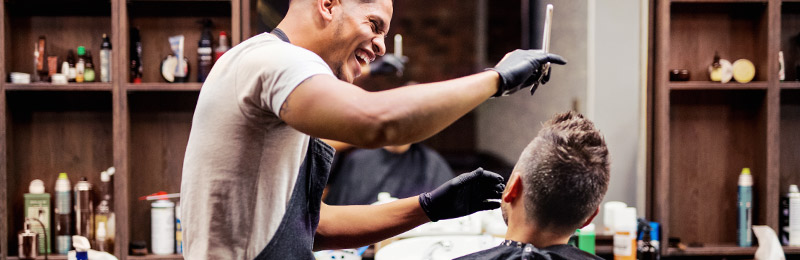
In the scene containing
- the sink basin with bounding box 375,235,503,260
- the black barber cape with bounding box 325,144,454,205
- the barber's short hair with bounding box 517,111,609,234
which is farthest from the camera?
the black barber cape with bounding box 325,144,454,205

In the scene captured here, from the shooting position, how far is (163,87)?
258 centimetres

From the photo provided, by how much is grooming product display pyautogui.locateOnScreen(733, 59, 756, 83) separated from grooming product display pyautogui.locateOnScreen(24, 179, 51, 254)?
2909 millimetres

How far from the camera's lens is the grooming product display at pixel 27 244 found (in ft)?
8.39

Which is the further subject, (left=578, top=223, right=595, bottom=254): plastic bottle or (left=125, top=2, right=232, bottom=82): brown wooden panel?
(left=125, top=2, right=232, bottom=82): brown wooden panel

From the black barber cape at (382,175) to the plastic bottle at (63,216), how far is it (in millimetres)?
1065

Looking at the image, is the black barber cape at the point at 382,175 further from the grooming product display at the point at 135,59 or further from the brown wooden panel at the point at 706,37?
the brown wooden panel at the point at 706,37

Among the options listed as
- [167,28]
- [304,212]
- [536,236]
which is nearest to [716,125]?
[536,236]

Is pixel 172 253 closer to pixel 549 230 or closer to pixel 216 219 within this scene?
pixel 216 219

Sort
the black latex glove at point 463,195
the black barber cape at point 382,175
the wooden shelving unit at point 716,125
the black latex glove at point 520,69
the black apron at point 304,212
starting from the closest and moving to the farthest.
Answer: the black latex glove at point 520,69
the black apron at point 304,212
the black latex glove at point 463,195
the wooden shelving unit at point 716,125
the black barber cape at point 382,175

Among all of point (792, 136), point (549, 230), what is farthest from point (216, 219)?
point (792, 136)

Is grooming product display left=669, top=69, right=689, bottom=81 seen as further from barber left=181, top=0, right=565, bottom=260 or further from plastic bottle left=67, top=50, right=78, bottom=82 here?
plastic bottle left=67, top=50, right=78, bottom=82

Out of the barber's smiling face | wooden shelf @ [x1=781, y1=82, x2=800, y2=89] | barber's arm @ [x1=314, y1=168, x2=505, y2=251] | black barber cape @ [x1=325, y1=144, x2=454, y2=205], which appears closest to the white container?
black barber cape @ [x1=325, y1=144, x2=454, y2=205]

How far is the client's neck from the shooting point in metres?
1.54

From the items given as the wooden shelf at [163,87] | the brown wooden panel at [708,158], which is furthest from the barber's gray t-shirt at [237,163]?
the brown wooden panel at [708,158]
